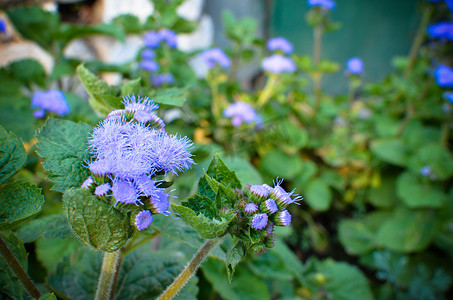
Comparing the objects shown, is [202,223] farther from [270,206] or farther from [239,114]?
[239,114]

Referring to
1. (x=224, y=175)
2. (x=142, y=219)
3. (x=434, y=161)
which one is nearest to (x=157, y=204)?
(x=142, y=219)

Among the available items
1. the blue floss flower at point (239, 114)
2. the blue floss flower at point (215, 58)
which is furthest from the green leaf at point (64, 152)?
the blue floss flower at point (215, 58)

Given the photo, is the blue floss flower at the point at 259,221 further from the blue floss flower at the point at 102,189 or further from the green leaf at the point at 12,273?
the green leaf at the point at 12,273

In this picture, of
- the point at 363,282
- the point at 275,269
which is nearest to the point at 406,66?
the point at 363,282

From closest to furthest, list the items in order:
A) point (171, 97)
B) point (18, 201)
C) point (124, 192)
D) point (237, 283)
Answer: point (124, 192)
point (18, 201)
point (171, 97)
point (237, 283)

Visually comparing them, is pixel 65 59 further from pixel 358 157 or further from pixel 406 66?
pixel 406 66
